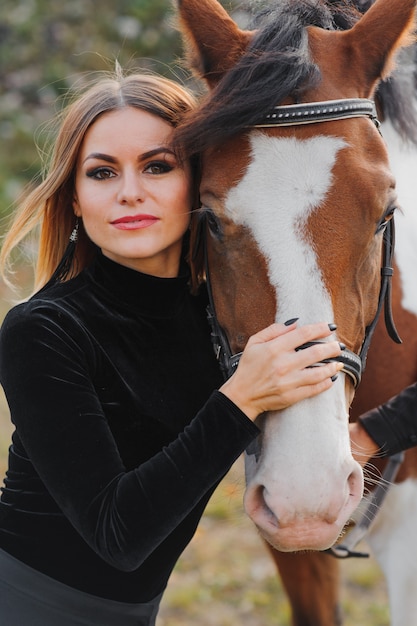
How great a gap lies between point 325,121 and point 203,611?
285cm

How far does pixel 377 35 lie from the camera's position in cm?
204

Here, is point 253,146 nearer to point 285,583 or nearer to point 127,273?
point 127,273

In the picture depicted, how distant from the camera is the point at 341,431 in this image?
65.0 inches

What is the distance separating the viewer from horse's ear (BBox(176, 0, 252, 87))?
2.02 m

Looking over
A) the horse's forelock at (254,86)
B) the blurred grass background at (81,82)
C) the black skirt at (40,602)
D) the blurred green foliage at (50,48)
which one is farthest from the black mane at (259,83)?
the blurred green foliage at (50,48)

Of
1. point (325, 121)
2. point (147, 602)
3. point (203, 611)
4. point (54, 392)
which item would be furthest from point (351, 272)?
point (203, 611)

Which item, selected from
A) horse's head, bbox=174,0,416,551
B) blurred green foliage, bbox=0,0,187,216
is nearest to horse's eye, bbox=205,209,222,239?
horse's head, bbox=174,0,416,551

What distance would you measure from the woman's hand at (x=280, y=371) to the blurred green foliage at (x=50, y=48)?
23.6ft

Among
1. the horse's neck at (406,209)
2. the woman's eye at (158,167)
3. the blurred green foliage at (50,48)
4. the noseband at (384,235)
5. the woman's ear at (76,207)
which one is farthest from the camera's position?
the blurred green foliage at (50,48)

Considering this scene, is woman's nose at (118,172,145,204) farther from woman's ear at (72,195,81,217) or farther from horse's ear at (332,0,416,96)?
horse's ear at (332,0,416,96)

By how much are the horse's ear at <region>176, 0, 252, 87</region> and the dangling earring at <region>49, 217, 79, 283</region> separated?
0.53 metres

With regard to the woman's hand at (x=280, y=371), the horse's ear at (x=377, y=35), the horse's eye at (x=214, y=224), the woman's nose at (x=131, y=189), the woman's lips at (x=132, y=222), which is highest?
the horse's ear at (x=377, y=35)

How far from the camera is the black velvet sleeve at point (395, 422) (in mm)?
2217

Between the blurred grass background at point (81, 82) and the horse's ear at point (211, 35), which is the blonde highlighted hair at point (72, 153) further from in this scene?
the blurred grass background at point (81, 82)
